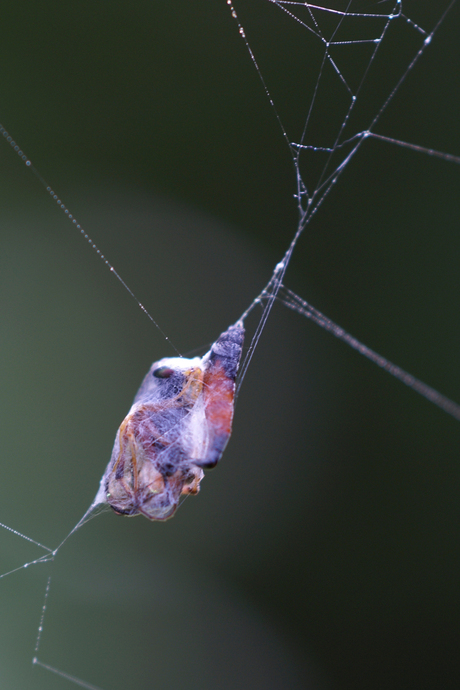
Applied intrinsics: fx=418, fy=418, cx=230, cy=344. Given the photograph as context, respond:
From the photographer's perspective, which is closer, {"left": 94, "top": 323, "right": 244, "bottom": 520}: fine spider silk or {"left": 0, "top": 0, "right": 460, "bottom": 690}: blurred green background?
{"left": 94, "top": 323, "right": 244, "bottom": 520}: fine spider silk

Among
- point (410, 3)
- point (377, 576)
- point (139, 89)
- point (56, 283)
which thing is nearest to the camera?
point (410, 3)

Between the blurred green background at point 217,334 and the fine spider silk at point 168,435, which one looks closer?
the fine spider silk at point 168,435

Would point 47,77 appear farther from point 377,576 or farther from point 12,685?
point 377,576

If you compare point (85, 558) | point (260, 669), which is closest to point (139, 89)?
point (85, 558)

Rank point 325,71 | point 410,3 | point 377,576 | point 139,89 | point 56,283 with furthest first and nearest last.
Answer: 1. point 56,283
2. point 377,576
3. point 139,89
4. point 325,71
5. point 410,3
